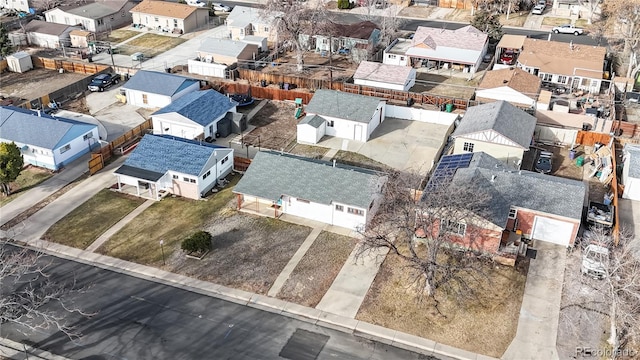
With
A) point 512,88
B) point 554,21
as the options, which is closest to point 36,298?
point 512,88

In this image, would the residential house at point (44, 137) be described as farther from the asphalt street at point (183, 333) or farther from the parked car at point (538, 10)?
the parked car at point (538, 10)

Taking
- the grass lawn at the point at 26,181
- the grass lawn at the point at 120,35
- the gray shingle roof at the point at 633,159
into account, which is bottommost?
the grass lawn at the point at 26,181

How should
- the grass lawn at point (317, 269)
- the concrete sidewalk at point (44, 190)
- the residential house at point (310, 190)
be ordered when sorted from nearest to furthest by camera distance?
the grass lawn at point (317, 269) < the residential house at point (310, 190) < the concrete sidewalk at point (44, 190)

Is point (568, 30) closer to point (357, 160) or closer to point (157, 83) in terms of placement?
point (357, 160)

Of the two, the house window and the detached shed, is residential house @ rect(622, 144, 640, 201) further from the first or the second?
the detached shed

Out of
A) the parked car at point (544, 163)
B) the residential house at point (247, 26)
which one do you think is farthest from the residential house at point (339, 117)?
the residential house at point (247, 26)

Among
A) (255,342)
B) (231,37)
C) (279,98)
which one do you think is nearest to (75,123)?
(279,98)
